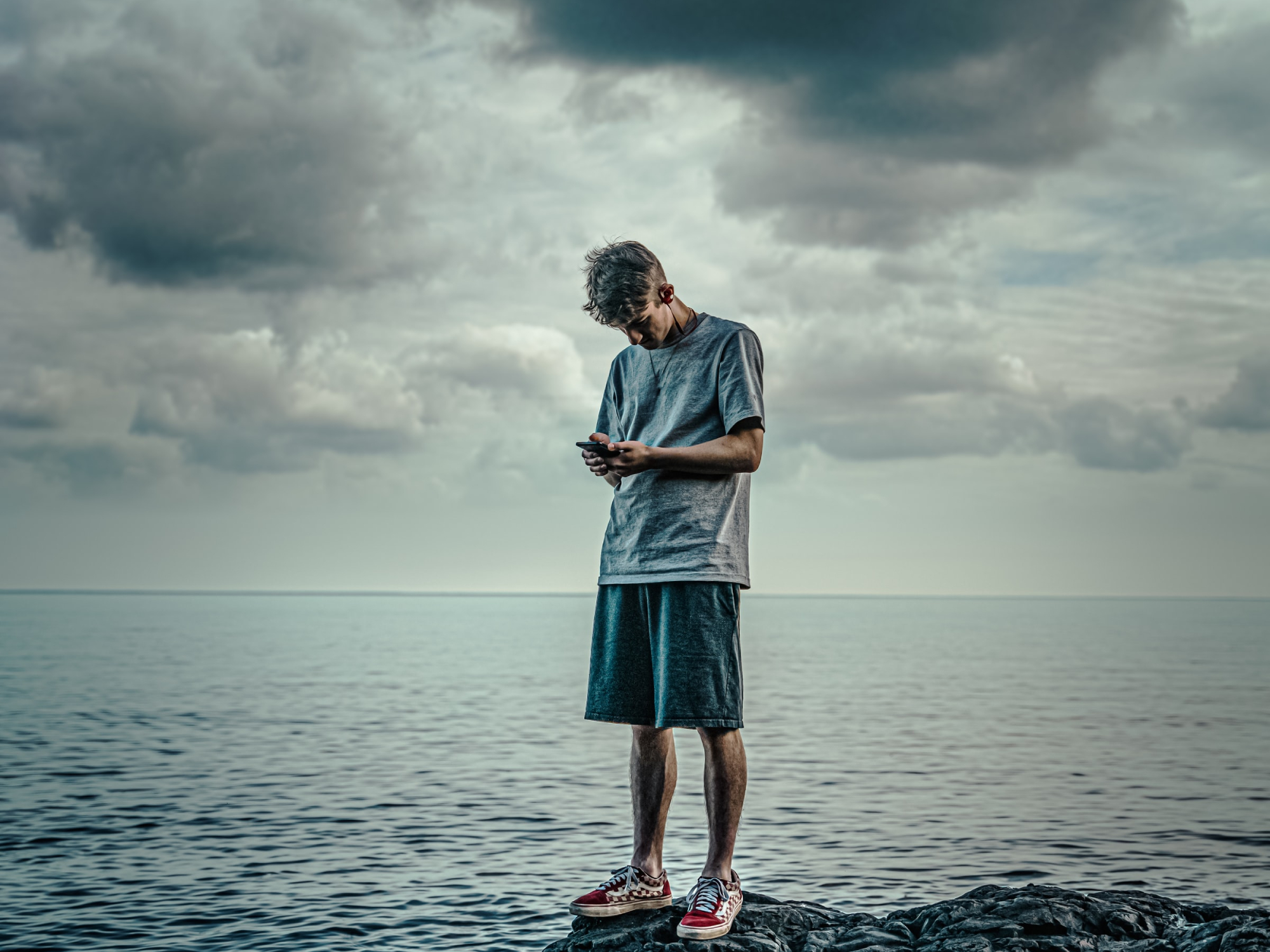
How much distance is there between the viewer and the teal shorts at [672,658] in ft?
14.1

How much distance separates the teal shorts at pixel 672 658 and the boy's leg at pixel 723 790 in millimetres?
78

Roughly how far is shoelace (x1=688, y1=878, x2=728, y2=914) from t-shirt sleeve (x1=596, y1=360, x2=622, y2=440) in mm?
1879

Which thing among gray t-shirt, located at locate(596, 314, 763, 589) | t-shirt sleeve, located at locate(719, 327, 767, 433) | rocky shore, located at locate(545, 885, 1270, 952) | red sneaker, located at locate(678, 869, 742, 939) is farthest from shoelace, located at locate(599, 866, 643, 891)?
t-shirt sleeve, located at locate(719, 327, 767, 433)

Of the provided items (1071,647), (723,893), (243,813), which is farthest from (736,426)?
(1071,647)

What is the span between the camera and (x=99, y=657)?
35969 mm

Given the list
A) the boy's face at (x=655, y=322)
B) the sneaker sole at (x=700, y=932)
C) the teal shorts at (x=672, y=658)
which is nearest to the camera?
the sneaker sole at (x=700, y=932)

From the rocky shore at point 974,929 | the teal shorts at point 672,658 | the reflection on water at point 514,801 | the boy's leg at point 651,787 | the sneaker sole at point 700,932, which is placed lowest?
the reflection on water at point 514,801

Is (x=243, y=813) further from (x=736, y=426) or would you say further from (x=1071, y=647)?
(x=1071, y=647)

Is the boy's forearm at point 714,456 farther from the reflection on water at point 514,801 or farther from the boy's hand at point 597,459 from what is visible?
the reflection on water at point 514,801

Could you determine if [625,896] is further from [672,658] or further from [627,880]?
[672,658]

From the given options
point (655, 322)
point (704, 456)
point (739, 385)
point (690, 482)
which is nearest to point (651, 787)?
point (690, 482)

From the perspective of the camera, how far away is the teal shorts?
4297 millimetres

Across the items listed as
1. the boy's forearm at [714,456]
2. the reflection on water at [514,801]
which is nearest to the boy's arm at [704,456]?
the boy's forearm at [714,456]

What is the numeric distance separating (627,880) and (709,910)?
1.59 feet
